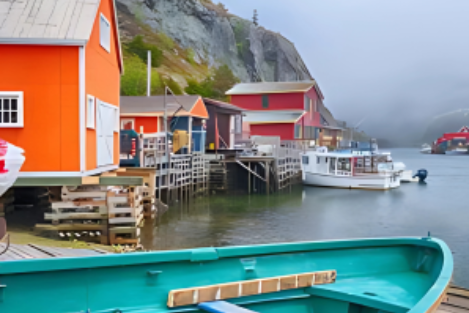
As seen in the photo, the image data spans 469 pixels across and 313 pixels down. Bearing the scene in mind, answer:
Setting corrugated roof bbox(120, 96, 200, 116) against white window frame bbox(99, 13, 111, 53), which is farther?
corrugated roof bbox(120, 96, 200, 116)

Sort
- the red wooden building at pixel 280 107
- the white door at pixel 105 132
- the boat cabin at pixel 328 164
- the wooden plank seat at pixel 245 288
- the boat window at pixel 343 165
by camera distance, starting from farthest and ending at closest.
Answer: the red wooden building at pixel 280 107 < the boat window at pixel 343 165 < the boat cabin at pixel 328 164 < the white door at pixel 105 132 < the wooden plank seat at pixel 245 288

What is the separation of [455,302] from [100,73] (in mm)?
12561

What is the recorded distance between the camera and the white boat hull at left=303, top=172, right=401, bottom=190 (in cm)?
3881

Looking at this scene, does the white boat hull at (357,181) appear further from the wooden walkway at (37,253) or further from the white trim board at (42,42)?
the wooden walkway at (37,253)

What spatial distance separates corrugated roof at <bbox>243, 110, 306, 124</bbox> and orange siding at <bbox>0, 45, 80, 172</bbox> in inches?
1488

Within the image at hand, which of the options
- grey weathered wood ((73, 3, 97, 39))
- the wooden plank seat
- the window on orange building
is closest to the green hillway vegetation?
the window on orange building

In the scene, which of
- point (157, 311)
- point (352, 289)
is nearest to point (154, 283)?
point (157, 311)

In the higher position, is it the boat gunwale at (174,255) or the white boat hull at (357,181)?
the boat gunwale at (174,255)

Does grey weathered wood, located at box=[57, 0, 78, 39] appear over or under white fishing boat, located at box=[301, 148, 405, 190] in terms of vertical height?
over

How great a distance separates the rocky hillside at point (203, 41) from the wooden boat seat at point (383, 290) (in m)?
56.3

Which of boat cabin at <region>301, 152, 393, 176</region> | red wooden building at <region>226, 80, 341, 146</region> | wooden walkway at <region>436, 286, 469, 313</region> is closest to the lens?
wooden walkway at <region>436, 286, 469, 313</region>

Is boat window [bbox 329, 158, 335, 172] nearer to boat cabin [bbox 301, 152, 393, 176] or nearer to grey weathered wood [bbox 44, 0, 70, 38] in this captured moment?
boat cabin [bbox 301, 152, 393, 176]

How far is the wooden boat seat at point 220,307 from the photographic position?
552 centimetres

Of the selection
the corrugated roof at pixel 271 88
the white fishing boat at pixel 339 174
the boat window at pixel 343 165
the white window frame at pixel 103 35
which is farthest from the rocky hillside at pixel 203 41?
the white window frame at pixel 103 35
